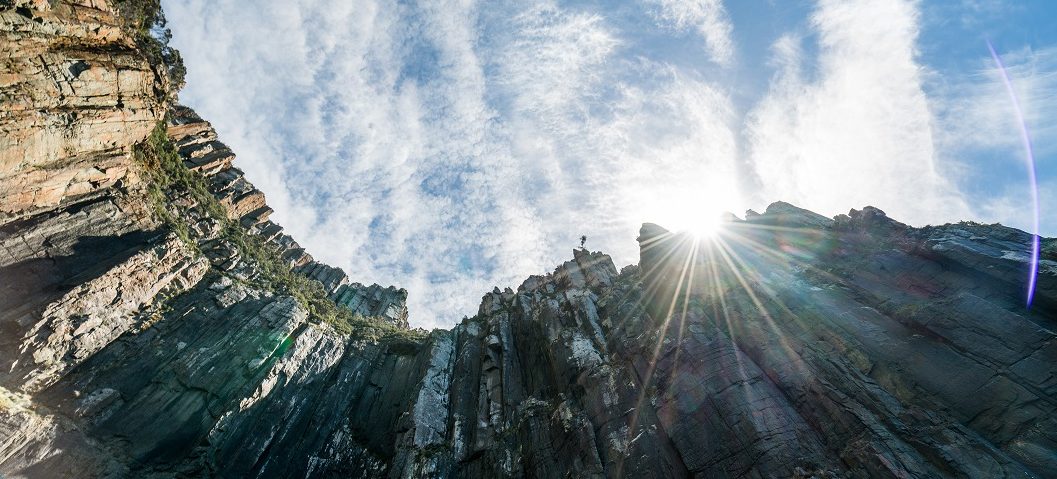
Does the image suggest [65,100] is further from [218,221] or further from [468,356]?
[468,356]

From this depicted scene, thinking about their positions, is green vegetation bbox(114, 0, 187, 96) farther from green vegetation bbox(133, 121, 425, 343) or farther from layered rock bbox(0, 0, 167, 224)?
green vegetation bbox(133, 121, 425, 343)

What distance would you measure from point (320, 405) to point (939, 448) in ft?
144

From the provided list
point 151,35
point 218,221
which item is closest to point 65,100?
point 151,35

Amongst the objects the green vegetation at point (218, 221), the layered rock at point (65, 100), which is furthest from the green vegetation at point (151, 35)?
the green vegetation at point (218, 221)

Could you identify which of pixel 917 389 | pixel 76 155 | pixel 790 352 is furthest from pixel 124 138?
pixel 917 389

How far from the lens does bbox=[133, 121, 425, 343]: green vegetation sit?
113 feet

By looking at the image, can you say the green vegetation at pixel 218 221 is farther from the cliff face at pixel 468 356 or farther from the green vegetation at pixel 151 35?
the green vegetation at pixel 151 35

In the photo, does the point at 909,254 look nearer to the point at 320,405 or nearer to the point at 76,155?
the point at 320,405

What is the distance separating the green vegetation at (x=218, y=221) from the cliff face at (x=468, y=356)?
0.38 meters

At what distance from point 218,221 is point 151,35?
1894 centimetres

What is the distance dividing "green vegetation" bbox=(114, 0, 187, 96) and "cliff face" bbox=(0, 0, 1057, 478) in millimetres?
1769

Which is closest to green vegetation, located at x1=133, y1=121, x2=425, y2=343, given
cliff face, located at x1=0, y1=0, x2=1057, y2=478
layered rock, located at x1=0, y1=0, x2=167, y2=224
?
cliff face, located at x1=0, y1=0, x2=1057, y2=478

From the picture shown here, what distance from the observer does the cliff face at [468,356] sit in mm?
19281

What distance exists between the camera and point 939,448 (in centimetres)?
1664
